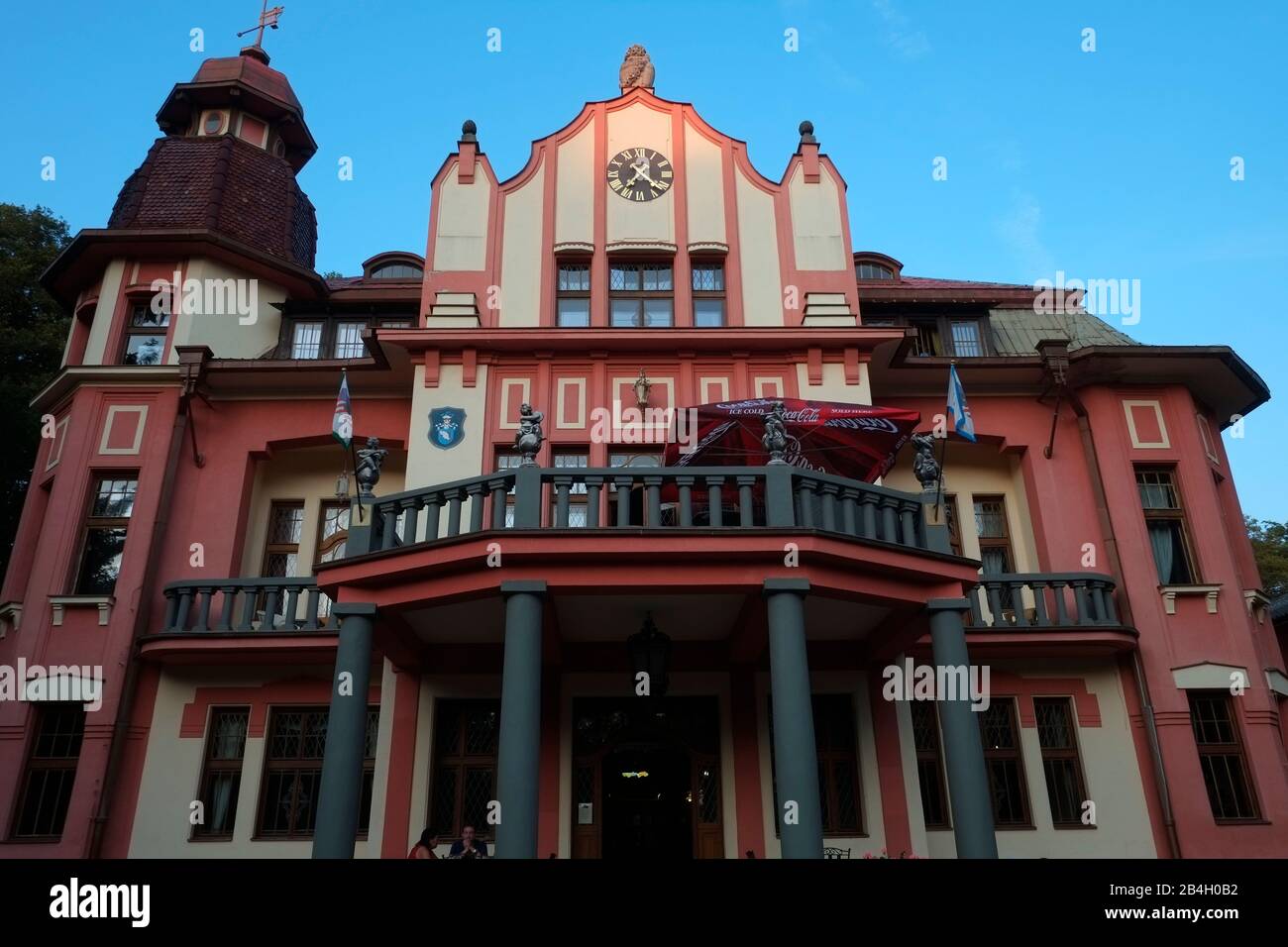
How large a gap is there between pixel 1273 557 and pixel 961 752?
28.7m

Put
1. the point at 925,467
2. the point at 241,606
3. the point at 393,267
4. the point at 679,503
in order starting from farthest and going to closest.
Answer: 1. the point at 393,267
2. the point at 241,606
3. the point at 925,467
4. the point at 679,503

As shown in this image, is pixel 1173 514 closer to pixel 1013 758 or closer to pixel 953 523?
pixel 953 523

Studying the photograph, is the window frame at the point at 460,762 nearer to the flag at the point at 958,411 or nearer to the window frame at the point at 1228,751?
the flag at the point at 958,411

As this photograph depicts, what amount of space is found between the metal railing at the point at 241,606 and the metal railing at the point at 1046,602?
10571 mm

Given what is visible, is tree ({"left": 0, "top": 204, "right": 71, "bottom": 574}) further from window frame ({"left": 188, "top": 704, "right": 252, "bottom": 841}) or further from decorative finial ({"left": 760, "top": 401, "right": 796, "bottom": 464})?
decorative finial ({"left": 760, "top": 401, "right": 796, "bottom": 464})

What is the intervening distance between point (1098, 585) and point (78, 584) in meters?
16.6

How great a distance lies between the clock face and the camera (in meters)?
17.9

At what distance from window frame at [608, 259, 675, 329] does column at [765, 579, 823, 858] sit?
7.09 m

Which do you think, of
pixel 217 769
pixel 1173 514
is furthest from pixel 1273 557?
pixel 217 769

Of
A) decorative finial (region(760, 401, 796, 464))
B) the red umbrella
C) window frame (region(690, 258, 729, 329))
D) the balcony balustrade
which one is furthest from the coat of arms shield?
decorative finial (region(760, 401, 796, 464))

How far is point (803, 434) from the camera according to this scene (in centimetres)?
1417

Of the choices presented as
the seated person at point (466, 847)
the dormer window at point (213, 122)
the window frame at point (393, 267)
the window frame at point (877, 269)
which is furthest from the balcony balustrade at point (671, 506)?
the dormer window at point (213, 122)

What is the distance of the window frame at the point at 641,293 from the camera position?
56.0 ft

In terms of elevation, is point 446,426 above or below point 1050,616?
above
